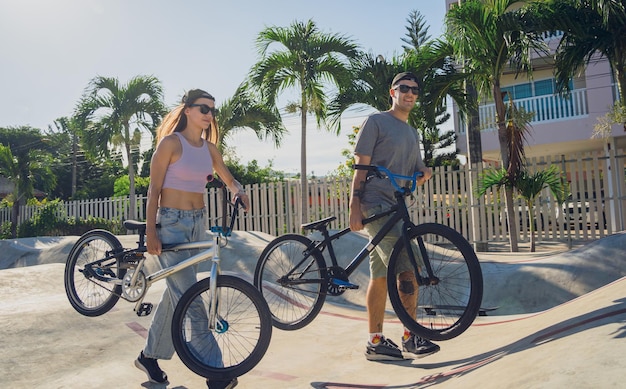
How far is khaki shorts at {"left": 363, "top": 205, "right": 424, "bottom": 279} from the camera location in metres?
3.70

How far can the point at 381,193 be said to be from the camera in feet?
12.9

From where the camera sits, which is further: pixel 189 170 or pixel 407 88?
pixel 407 88

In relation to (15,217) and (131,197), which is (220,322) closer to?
(131,197)

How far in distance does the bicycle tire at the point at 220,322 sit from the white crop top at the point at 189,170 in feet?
2.31

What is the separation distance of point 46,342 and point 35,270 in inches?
165

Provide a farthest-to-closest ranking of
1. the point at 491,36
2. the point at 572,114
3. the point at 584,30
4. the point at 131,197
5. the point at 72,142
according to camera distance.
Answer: the point at 72,142
the point at 572,114
the point at 131,197
the point at 491,36
the point at 584,30

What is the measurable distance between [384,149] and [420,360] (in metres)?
1.63

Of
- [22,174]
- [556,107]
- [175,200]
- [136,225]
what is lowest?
[136,225]

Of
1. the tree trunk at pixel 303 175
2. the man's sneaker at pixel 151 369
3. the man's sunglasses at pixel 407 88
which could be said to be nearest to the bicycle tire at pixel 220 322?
the man's sneaker at pixel 151 369

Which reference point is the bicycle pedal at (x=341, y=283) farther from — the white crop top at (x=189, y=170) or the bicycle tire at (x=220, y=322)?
the white crop top at (x=189, y=170)

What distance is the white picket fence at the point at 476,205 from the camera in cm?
1223

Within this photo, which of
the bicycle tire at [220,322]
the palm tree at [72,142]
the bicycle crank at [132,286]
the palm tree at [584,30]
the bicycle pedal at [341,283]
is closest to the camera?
the bicycle tire at [220,322]

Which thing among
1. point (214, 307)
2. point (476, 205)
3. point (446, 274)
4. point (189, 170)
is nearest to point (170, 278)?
point (214, 307)

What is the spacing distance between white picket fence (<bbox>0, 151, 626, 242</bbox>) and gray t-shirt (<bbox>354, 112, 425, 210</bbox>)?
874cm
